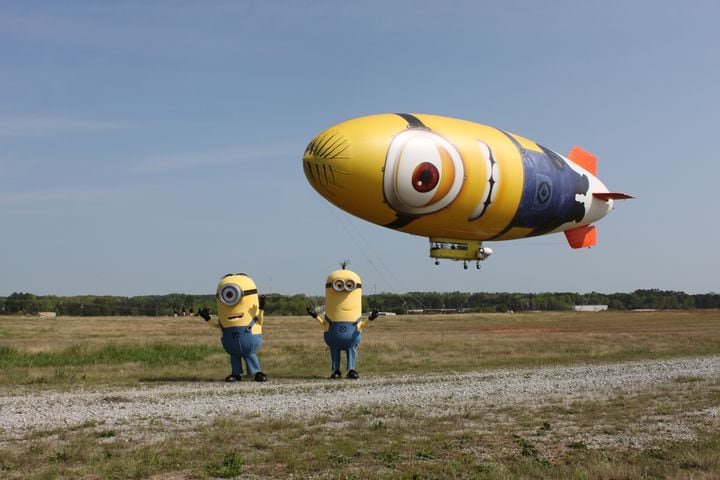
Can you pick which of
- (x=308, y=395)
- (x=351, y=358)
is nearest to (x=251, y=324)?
(x=351, y=358)

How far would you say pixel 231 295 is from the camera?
915 inches

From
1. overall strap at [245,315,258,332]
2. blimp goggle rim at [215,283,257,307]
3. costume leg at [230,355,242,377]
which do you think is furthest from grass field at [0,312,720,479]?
overall strap at [245,315,258,332]

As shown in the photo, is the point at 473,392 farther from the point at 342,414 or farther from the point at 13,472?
the point at 13,472

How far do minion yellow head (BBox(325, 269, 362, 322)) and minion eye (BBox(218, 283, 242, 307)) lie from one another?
123 inches

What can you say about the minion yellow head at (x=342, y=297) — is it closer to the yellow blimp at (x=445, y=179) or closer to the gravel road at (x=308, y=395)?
the gravel road at (x=308, y=395)

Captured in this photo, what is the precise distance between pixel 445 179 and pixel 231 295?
24.8 ft

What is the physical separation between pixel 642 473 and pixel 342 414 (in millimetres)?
6847

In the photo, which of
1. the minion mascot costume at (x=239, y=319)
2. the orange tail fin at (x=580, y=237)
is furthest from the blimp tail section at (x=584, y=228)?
the minion mascot costume at (x=239, y=319)

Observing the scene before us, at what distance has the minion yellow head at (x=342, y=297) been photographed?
24.5 metres

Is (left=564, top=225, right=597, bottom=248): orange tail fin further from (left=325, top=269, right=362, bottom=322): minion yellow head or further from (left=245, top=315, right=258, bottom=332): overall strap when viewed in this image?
(left=245, top=315, right=258, bottom=332): overall strap

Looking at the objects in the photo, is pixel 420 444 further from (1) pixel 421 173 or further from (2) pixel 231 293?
(2) pixel 231 293

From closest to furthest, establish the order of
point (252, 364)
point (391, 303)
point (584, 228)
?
1. point (252, 364)
2. point (584, 228)
3. point (391, 303)

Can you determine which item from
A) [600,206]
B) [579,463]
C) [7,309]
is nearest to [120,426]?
[579,463]

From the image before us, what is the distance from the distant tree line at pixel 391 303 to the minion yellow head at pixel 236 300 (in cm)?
8751
